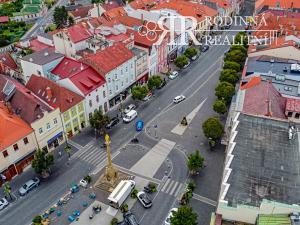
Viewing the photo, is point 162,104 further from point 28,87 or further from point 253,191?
point 253,191

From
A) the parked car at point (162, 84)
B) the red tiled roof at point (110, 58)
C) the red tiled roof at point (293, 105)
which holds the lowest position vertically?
the parked car at point (162, 84)

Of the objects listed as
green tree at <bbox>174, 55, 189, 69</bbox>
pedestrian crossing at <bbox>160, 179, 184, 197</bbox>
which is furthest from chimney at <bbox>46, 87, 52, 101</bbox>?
green tree at <bbox>174, 55, 189, 69</bbox>

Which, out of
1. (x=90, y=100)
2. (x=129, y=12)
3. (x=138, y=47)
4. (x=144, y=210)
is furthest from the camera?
(x=129, y=12)

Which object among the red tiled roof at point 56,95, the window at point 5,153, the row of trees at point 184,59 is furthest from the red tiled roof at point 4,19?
the window at point 5,153

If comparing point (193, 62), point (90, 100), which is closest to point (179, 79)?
point (193, 62)

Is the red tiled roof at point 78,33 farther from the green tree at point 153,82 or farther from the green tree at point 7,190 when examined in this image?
the green tree at point 7,190

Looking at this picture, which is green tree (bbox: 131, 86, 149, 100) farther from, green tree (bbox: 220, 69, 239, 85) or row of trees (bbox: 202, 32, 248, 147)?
green tree (bbox: 220, 69, 239, 85)
